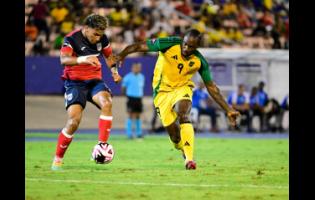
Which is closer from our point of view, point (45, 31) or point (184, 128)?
point (184, 128)

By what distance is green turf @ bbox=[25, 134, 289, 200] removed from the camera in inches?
428

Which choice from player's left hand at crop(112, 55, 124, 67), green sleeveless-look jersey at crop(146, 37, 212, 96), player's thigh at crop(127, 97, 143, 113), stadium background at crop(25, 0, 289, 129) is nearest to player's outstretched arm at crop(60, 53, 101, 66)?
player's left hand at crop(112, 55, 124, 67)

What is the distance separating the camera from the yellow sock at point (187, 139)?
13828 millimetres

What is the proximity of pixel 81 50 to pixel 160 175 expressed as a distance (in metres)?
2.50

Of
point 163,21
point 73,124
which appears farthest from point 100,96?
point 163,21

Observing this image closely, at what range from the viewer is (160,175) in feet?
43.1

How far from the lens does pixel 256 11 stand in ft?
121

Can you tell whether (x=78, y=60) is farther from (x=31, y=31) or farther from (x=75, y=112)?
(x=31, y=31)

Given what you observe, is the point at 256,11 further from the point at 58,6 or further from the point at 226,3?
the point at 58,6

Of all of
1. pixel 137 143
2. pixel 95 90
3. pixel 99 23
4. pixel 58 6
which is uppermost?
pixel 58 6

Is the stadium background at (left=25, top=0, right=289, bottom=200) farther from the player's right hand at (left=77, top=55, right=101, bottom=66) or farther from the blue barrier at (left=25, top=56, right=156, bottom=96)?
the player's right hand at (left=77, top=55, right=101, bottom=66)

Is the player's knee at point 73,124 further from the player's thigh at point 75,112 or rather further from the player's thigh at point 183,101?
the player's thigh at point 183,101
